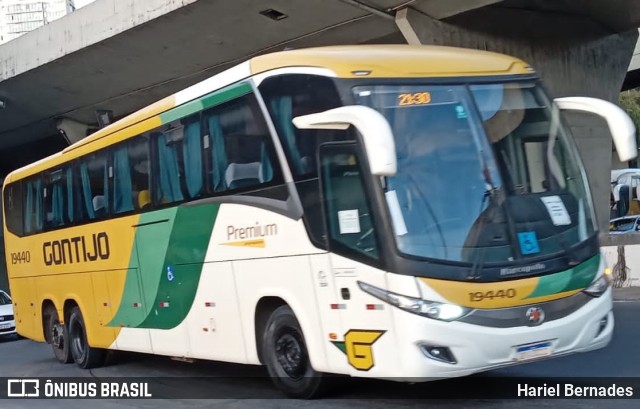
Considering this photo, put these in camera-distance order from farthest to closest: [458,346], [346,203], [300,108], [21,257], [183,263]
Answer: [21,257], [183,263], [300,108], [346,203], [458,346]

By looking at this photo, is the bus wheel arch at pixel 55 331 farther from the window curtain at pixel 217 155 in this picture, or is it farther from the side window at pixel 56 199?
the window curtain at pixel 217 155

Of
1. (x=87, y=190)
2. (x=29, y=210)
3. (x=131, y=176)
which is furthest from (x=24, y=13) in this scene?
(x=131, y=176)

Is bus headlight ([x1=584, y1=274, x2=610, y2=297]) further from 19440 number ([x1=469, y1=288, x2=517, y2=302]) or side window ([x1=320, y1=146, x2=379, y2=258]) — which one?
side window ([x1=320, y1=146, x2=379, y2=258])

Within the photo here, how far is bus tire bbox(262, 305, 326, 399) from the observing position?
8.13 m

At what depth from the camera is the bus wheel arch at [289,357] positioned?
812cm

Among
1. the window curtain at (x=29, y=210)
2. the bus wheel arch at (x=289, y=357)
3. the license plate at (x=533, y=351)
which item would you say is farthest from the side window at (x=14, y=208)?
the license plate at (x=533, y=351)

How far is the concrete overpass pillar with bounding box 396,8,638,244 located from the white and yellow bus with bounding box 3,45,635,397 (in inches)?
531

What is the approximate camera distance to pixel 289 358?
27.3 feet

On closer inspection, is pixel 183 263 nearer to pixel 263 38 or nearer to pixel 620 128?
pixel 620 128

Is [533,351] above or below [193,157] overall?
below

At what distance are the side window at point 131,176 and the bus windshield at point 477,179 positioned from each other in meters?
4.46

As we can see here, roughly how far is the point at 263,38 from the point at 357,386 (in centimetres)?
1561

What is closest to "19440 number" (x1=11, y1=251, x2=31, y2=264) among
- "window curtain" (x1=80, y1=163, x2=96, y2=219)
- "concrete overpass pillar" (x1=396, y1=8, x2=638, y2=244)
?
"window curtain" (x1=80, y1=163, x2=96, y2=219)

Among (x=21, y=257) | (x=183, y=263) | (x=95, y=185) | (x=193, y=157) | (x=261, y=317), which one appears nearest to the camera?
(x=261, y=317)
